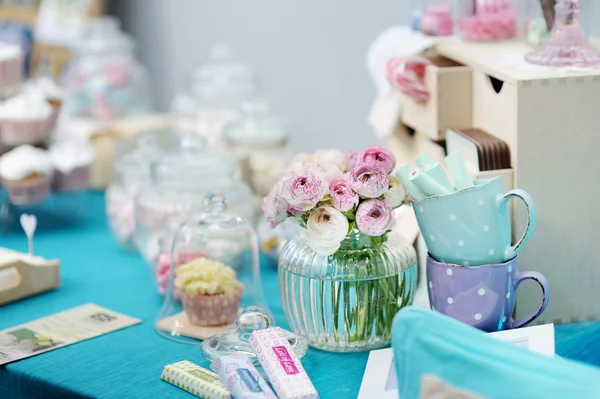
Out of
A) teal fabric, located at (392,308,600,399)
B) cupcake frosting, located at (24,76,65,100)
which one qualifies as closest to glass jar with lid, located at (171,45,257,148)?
cupcake frosting, located at (24,76,65,100)

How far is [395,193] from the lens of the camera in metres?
1.23

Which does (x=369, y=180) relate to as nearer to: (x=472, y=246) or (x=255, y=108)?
(x=472, y=246)

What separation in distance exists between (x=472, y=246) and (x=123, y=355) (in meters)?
0.51

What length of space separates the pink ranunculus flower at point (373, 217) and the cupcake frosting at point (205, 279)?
0.28m

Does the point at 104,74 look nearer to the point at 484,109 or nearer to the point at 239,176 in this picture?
the point at 239,176

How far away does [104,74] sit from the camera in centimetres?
239

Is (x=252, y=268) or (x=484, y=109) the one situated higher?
(x=484, y=109)

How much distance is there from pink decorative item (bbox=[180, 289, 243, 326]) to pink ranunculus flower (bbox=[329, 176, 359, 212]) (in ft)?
0.86

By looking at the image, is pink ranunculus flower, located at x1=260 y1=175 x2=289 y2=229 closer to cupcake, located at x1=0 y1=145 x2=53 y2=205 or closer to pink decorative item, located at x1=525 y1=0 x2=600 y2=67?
pink decorative item, located at x1=525 y1=0 x2=600 y2=67

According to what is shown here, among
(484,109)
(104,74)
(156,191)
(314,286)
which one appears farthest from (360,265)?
(104,74)

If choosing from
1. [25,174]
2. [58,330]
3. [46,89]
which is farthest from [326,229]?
[46,89]

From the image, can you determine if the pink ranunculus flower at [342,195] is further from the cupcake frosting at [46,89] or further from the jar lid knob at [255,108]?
the cupcake frosting at [46,89]

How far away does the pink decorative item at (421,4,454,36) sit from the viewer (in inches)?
65.4

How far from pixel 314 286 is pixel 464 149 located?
33cm
